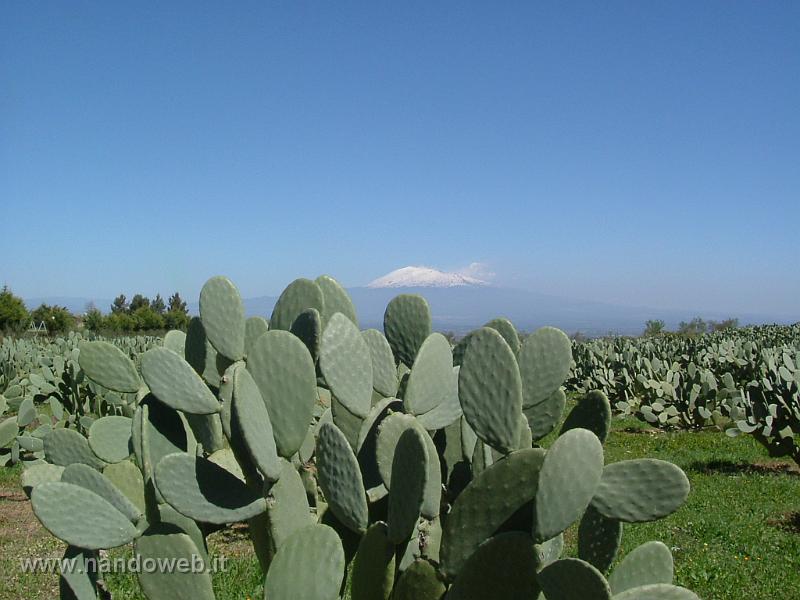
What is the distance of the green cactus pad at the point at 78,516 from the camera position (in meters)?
1.51

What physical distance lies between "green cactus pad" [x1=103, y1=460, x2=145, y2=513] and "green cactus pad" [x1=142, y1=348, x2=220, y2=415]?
38 cm

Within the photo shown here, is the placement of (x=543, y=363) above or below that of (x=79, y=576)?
above

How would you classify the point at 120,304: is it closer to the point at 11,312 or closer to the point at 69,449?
the point at 11,312

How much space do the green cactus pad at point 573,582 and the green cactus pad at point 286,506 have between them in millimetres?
546

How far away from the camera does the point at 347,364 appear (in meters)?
1.65

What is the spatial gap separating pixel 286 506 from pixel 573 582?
64cm

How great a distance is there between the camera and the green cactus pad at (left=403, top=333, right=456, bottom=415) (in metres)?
1.72

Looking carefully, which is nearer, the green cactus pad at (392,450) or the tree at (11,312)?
the green cactus pad at (392,450)

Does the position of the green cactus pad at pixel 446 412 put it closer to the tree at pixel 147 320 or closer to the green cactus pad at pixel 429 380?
the green cactus pad at pixel 429 380

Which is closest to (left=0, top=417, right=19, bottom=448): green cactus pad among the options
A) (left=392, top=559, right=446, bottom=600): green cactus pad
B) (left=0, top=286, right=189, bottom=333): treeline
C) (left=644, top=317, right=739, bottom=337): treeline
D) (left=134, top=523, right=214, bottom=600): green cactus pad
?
(left=134, top=523, right=214, bottom=600): green cactus pad

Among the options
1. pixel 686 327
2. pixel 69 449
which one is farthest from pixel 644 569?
pixel 686 327

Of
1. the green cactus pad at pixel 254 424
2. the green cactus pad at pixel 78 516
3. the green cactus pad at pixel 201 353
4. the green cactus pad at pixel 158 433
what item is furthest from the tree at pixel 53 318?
the green cactus pad at pixel 254 424

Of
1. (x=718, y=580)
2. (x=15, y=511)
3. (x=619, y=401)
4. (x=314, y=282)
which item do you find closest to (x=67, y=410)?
(x=15, y=511)

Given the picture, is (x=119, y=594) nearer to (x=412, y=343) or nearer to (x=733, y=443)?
(x=412, y=343)
